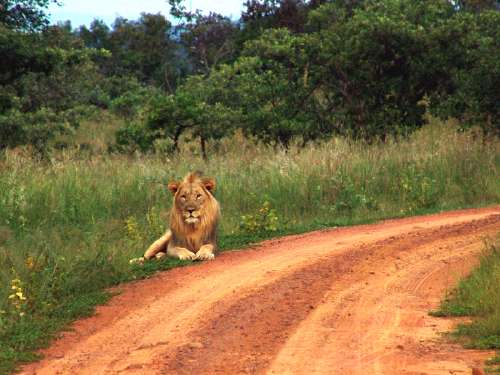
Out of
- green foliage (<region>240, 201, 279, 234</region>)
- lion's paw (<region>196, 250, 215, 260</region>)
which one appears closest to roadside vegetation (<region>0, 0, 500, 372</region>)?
green foliage (<region>240, 201, 279, 234</region>)

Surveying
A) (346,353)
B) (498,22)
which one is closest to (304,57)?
(498,22)

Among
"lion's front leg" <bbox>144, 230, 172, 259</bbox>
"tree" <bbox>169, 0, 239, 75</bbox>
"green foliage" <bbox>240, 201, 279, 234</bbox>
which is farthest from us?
"tree" <bbox>169, 0, 239, 75</bbox>

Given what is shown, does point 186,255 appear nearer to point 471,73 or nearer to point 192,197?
point 192,197

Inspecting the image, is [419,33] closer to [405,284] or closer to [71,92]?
[405,284]

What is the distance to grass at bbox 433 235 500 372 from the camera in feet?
26.3

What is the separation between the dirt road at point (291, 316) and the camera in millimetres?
7566

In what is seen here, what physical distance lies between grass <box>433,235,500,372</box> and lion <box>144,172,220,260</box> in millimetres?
3567

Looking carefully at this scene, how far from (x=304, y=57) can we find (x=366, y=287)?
14300 mm

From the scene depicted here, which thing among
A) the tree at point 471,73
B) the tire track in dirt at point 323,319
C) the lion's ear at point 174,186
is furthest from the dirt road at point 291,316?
the tree at point 471,73

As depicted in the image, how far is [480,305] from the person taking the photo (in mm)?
8961

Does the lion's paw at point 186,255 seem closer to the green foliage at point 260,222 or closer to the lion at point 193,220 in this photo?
the lion at point 193,220

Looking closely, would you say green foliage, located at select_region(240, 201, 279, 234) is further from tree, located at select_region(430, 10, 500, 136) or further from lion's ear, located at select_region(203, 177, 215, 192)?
tree, located at select_region(430, 10, 500, 136)

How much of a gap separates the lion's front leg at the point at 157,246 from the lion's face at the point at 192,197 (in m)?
0.48

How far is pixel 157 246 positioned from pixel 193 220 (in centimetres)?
79
